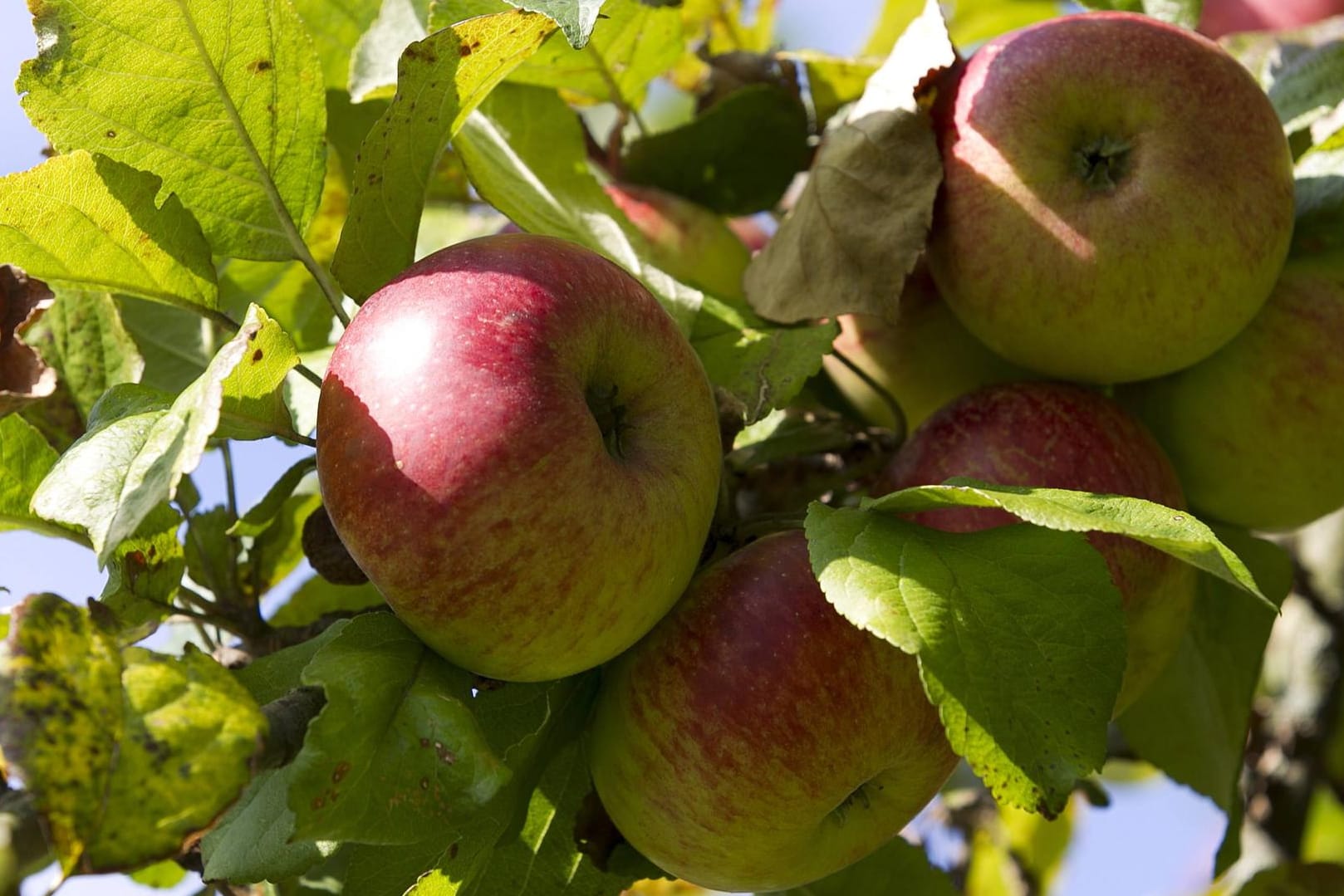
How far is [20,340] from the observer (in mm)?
846

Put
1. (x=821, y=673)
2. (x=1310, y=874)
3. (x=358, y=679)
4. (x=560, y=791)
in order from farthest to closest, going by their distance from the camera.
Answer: (x=1310, y=874), (x=560, y=791), (x=821, y=673), (x=358, y=679)

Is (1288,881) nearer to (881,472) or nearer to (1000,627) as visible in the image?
(881,472)

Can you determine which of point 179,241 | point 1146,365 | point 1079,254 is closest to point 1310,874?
point 1146,365

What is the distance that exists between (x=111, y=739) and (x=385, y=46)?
2.41 feet

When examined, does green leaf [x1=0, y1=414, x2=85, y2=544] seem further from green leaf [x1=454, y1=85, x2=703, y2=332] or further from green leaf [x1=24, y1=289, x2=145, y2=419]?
green leaf [x1=454, y1=85, x2=703, y2=332]

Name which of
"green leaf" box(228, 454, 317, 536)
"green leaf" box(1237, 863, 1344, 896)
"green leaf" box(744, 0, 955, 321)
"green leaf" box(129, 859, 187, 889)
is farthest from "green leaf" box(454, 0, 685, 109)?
"green leaf" box(1237, 863, 1344, 896)

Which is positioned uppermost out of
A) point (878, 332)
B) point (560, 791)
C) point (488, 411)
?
point (488, 411)

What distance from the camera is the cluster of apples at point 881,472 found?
0.81 meters

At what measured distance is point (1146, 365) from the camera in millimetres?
1108

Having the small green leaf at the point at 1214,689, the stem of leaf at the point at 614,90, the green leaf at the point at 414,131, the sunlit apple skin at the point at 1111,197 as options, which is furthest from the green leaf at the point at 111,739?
the small green leaf at the point at 1214,689

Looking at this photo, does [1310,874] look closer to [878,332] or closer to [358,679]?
[878,332]

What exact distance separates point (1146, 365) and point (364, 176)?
0.64 metres

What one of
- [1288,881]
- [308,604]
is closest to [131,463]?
[308,604]

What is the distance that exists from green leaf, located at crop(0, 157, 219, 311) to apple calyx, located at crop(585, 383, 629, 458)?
12.3 inches
